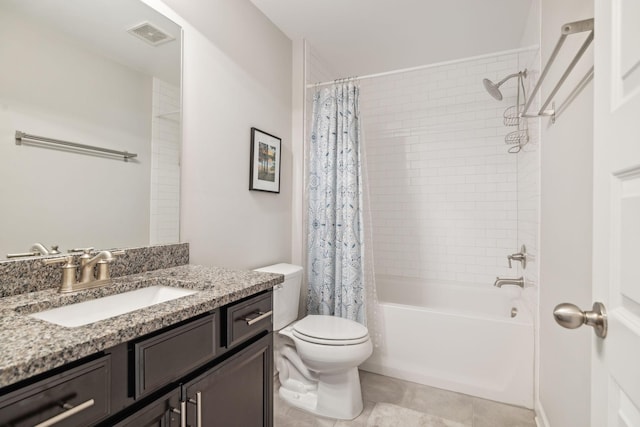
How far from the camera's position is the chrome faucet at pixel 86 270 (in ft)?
3.37

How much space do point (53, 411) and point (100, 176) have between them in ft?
2.89

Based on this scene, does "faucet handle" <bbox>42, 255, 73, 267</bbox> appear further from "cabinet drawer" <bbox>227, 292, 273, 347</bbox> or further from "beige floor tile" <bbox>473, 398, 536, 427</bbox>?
"beige floor tile" <bbox>473, 398, 536, 427</bbox>

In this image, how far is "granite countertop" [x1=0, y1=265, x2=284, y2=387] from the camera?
586 millimetres

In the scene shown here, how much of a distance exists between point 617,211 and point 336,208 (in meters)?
1.71

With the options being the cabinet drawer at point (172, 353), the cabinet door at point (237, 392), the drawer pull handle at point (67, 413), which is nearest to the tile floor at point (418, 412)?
the cabinet door at point (237, 392)

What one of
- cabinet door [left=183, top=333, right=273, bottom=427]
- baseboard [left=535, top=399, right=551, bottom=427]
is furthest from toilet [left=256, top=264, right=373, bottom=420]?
baseboard [left=535, top=399, right=551, bottom=427]

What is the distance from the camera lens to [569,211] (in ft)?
4.00

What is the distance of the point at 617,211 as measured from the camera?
0.56 meters

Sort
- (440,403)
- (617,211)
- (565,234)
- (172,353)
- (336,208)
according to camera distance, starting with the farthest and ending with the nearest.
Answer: (336,208), (440,403), (565,234), (172,353), (617,211)

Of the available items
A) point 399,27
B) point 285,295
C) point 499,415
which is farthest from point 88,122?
point 499,415

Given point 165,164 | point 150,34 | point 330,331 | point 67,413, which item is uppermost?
point 150,34

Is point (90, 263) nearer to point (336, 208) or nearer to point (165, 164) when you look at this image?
point (165, 164)

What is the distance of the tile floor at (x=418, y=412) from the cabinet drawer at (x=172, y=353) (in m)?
1.08

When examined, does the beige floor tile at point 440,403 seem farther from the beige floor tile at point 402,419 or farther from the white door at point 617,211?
the white door at point 617,211
